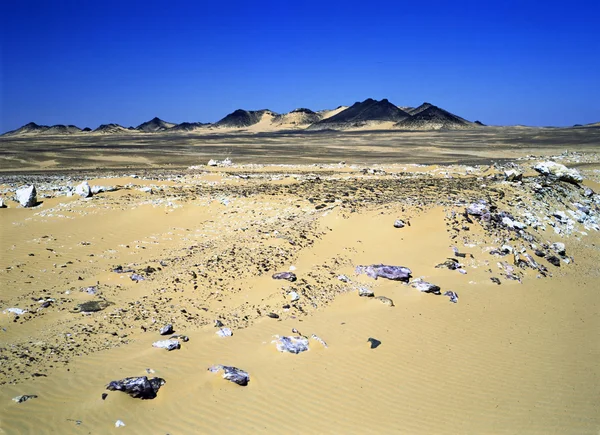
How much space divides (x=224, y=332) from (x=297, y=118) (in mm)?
156479

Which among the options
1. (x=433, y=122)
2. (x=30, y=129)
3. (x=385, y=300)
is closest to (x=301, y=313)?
Result: (x=385, y=300)

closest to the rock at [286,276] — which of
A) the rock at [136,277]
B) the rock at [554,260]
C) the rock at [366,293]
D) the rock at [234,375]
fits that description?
the rock at [366,293]

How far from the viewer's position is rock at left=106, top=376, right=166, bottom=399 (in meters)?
5.21

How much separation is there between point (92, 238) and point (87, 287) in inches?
133

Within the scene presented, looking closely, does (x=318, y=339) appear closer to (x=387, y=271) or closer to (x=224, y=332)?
(x=224, y=332)

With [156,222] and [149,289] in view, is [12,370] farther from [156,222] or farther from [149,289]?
[156,222]

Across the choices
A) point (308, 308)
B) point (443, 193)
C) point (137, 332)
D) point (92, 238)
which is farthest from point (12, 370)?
point (443, 193)

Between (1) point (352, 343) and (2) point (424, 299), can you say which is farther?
(2) point (424, 299)

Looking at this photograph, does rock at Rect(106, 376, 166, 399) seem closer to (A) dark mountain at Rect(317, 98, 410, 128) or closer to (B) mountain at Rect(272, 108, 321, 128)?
(A) dark mountain at Rect(317, 98, 410, 128)

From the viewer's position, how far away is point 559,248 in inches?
438

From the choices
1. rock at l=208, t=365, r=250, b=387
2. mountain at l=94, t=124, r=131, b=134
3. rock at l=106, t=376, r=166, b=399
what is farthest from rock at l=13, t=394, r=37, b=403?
mountain at l=94, t=124, r=131, b=134

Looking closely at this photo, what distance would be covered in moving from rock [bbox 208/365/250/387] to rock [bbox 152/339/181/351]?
86 centimetres

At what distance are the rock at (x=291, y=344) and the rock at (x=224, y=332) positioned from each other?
0.81m

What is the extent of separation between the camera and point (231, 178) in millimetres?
20359
